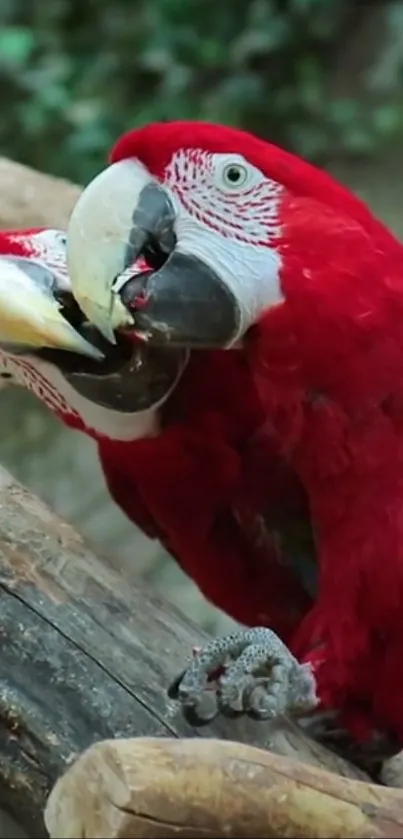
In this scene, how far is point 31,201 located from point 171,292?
566 millimetres

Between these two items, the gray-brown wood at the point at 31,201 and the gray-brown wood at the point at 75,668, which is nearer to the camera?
the gray-brown wood at the point at 75,668

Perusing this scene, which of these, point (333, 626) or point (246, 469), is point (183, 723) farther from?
point (246, 469)

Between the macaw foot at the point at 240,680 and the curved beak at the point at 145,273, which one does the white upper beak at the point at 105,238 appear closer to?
the curved beak at the point at 145,273

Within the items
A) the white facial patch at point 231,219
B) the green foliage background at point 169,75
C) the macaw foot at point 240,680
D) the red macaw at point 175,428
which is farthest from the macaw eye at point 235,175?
the green foliage background at point 169,75

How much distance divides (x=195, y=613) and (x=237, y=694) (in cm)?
105

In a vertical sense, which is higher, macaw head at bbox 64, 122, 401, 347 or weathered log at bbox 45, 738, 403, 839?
macaw head at bbox 64, 122, 401, 347

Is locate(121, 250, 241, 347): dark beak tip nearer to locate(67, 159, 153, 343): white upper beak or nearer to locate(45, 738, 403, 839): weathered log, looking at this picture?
locate(67, 159, 153, 343): white upper beak

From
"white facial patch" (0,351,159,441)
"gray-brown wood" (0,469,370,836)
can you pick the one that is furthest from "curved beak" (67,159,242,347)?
"gray-brown wood" (0,469,370,836)

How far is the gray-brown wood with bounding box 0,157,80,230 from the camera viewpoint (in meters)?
1.32

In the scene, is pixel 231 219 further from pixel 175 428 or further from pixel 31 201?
pixel 31 201

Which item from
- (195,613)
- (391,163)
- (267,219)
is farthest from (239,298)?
(391,163)

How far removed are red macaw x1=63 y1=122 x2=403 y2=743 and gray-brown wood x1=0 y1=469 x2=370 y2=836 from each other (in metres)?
0.04

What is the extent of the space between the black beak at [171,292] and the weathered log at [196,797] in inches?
11.9

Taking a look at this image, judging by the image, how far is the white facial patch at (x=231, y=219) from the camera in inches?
32.2
